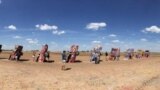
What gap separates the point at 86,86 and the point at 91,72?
858cm

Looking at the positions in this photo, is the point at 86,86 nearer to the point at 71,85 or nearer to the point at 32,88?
the point at 71,85

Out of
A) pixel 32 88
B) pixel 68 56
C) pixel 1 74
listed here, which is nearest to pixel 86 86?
pixel 32 88

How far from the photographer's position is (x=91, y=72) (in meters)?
35.6

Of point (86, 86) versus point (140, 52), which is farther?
point (140, 52)

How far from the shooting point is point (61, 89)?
1009 inches

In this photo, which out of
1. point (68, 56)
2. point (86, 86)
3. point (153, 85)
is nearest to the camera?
point (86, 86)

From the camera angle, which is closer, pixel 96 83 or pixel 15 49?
pixel 96 83

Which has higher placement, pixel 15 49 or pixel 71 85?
pixel 15 49

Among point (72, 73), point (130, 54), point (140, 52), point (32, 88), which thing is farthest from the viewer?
point (140, 52)

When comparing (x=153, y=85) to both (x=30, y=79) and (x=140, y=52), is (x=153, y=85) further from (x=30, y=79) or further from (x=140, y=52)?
(x=140, y=52)

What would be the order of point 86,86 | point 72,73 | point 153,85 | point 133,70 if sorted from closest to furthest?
1. point 86,86
2. point 153,85
3. point 72,73
4. point 133,70

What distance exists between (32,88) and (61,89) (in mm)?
2446

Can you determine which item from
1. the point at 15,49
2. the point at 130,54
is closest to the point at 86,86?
the point at 15,49

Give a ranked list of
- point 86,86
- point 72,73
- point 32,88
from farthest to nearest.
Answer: point 72,73
point 86,86
point 32,88
